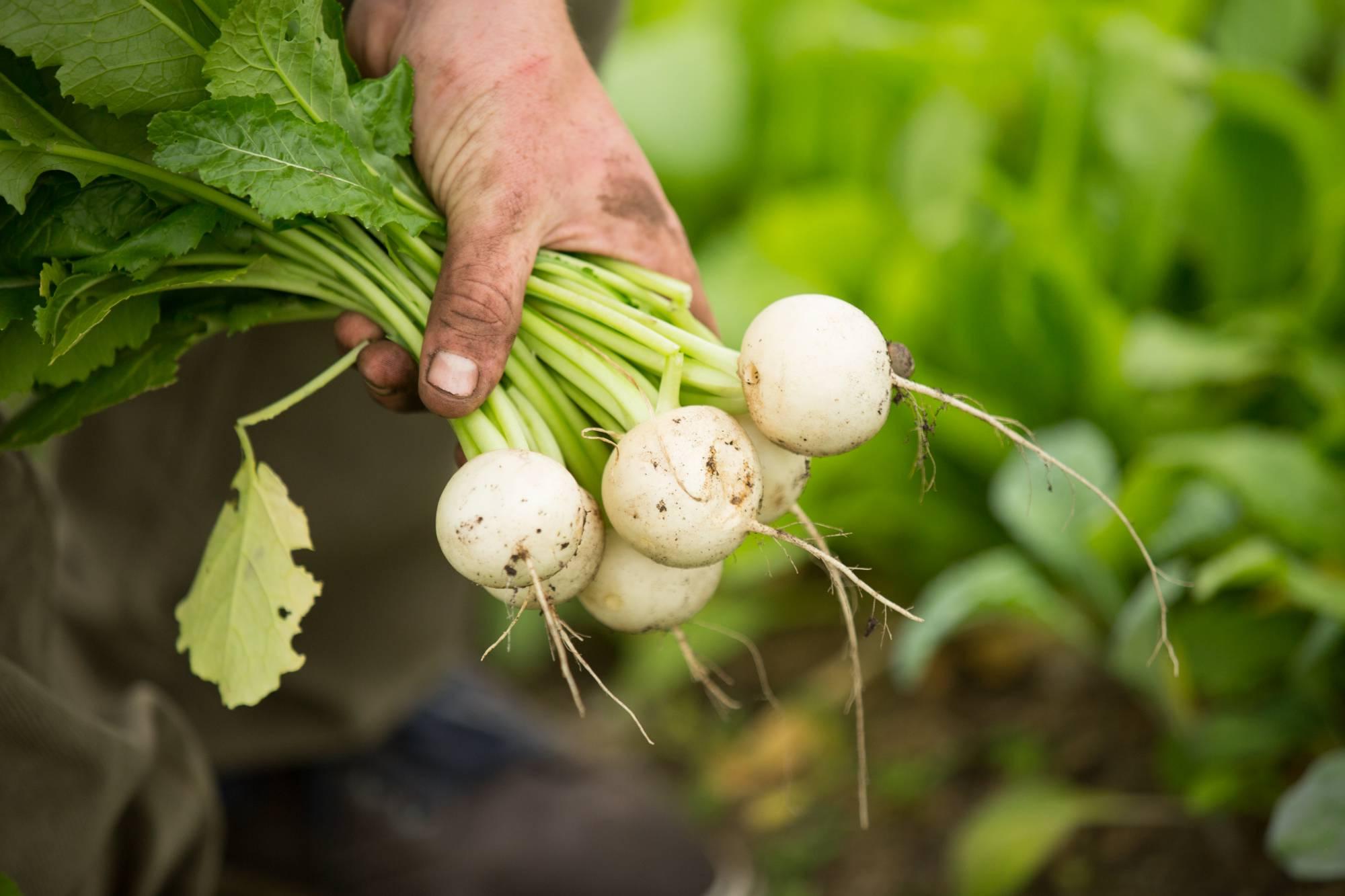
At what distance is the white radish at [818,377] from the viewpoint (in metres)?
1.17

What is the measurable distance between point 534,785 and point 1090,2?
2.72 meters

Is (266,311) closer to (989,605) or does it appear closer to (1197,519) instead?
(989,605)

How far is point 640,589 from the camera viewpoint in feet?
4.27

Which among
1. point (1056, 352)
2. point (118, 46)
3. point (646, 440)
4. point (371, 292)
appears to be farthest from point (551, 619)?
point (1056, 352)

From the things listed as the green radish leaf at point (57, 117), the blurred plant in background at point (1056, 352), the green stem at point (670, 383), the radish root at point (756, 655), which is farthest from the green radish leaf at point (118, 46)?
the blurred plant in background at point (1056, 352)

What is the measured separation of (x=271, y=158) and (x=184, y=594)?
1.15m

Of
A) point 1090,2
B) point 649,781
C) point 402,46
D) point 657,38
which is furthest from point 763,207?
point 402,46

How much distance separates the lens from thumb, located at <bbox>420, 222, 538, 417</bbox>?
116 cm

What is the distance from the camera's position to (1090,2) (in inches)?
125

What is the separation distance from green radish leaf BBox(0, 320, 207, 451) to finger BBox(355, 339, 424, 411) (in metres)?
0.22

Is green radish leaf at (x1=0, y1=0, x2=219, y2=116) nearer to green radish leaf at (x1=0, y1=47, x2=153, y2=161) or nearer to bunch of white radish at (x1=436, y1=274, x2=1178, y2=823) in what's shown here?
green radish leaf at (x1=0, y1=47, x2=153, y2=161)

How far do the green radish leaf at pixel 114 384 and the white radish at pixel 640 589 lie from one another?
1.87 feet

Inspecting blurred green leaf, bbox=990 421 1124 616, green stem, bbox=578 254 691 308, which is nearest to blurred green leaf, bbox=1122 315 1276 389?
blurred green leaf, bbox=990 421 1124 616

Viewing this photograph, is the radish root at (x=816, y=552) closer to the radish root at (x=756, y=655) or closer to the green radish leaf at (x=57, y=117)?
the radish root at (x=756, y=655)
